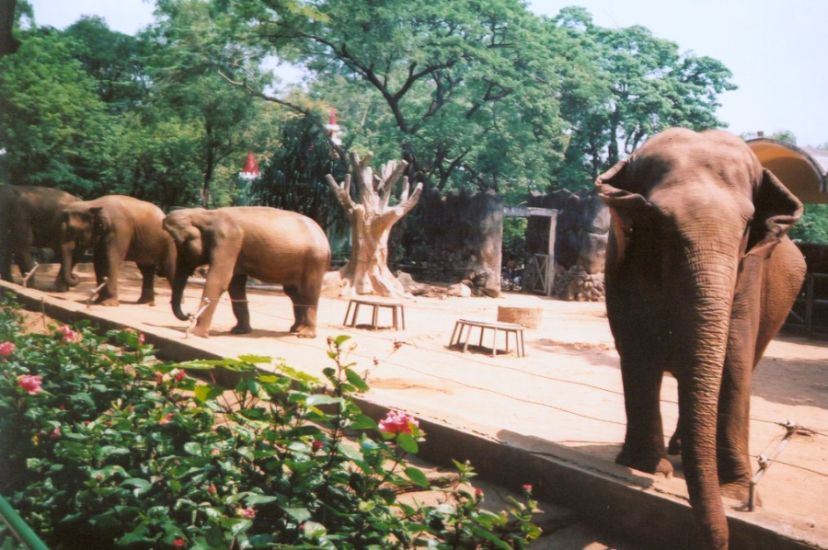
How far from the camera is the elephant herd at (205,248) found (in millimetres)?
8789

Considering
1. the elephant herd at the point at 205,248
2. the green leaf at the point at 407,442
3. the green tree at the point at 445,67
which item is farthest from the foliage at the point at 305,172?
the green leaf at the point at 407,442

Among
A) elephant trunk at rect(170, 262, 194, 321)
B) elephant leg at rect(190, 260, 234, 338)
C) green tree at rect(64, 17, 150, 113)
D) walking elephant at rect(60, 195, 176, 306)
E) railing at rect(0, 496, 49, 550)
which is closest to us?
railing at rect(0, 496, 49, 550)

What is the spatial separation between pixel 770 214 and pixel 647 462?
53.4 inches

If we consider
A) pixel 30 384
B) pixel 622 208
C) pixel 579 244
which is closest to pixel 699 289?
pixel 622 208

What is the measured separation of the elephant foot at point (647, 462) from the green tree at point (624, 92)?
20401 mm

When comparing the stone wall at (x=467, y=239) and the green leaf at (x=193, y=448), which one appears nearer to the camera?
the green leaf at (x=193, y=448)

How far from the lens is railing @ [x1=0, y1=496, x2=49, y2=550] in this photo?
120 cm

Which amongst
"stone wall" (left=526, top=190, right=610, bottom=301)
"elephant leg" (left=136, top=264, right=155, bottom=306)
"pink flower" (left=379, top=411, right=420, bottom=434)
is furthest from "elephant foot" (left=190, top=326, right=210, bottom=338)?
"stone wall" (left=526, top=190, right=610, bottom=301)

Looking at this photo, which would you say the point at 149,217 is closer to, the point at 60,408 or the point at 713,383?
the point at 60,408

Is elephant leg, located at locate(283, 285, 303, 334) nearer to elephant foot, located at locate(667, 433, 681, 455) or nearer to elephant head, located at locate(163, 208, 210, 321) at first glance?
elephant head, located at locate(163, 208, 210, 321)

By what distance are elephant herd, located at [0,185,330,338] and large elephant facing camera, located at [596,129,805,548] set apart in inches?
214

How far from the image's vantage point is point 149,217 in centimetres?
1161

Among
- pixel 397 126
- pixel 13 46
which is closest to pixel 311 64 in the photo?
pixel 397 126

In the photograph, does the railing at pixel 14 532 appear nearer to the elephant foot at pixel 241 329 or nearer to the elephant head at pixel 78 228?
the elephant foot at pixel 241 329
